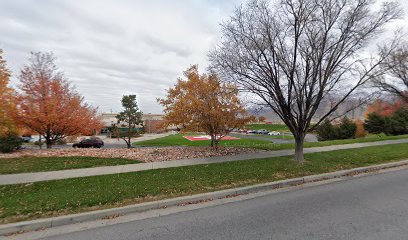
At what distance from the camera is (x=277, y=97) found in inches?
352

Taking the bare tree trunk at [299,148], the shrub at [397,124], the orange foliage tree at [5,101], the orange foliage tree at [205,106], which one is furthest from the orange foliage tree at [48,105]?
the shrub at [397,124]

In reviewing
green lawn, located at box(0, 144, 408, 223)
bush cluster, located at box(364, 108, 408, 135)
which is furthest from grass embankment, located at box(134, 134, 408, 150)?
green lawn, located at box(0, 144, 408, 223)

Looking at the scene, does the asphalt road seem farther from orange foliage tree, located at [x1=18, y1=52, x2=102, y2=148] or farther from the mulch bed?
orange foliage tree, located at [x1=18, y1=52, x2=102, y2=148]

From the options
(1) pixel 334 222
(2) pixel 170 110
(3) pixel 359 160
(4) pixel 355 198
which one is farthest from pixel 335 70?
(2) pixel 170 110

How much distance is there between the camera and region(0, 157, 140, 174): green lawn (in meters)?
8.24

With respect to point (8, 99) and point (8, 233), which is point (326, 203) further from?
point (8, 99)

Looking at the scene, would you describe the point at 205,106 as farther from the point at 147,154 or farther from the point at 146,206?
the point at 146,206

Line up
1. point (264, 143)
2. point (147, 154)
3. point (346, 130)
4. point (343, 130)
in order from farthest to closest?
1. point (264, 143)
2. point (343, 130)
3. point (346, 130)
4. point (147, 154)

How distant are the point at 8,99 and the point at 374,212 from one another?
15.6 meters

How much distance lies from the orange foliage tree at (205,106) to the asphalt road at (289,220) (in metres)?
6.00

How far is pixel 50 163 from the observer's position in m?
9.16

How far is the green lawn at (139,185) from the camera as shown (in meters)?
4.95

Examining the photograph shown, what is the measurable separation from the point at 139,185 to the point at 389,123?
34.2m

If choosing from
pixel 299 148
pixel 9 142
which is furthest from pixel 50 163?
pixel 299 148
